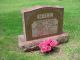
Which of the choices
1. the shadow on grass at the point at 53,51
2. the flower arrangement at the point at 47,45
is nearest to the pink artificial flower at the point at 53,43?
the flower arrangement at the point at 47,45

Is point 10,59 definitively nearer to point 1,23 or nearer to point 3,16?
point 1,23

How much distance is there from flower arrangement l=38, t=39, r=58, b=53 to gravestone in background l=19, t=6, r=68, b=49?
19 cm

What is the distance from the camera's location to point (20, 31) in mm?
6188

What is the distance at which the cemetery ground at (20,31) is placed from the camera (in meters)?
4.93

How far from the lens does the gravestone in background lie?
5069 millimetres

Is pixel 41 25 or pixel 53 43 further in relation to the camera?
pixel 41 25

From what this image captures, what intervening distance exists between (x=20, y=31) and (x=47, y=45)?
1.41 m

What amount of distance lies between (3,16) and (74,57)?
327 cm

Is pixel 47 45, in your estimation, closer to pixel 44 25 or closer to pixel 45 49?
pixel 45 49

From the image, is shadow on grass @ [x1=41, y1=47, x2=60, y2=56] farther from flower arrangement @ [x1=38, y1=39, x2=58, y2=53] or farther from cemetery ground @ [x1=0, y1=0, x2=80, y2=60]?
flower arrangement @ [x1=38, y1=39, x2=58, y2=53]

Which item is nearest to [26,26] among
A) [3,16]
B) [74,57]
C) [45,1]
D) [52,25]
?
[52,25]

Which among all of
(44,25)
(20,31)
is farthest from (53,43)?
(20,31)

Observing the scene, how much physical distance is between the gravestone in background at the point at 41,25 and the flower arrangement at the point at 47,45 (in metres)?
0.19

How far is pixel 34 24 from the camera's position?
515cm
